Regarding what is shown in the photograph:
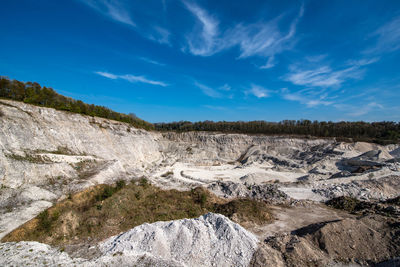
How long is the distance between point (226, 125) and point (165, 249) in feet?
200

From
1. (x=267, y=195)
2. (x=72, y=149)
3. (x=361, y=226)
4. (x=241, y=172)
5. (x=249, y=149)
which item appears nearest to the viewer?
(x=361, y=226)

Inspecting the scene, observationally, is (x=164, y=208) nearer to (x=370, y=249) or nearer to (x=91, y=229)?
(x=91, y=229)

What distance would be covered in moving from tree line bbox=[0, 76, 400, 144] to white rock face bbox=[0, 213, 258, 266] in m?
25.5

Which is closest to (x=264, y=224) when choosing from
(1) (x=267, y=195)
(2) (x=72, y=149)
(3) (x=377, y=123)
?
(1) (x=267, y=195)

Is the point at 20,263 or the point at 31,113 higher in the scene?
the point at 31,113

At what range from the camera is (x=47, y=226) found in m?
10.9

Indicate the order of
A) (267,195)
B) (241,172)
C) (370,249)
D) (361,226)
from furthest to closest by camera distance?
(241,172) < (267,195) < (361,226) < (370,249)

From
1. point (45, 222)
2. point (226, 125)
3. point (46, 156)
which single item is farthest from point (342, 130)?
point (46, 156)

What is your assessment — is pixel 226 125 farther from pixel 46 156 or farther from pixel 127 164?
pixel 46 156

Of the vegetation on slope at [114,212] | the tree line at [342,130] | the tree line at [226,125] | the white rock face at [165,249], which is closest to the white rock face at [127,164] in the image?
the vegetation on slope at [114,212]

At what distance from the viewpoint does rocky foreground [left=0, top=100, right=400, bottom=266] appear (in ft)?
30.0

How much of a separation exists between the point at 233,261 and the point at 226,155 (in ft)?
132

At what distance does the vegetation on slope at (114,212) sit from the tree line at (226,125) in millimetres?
21315

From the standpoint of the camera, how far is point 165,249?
31.1ft
